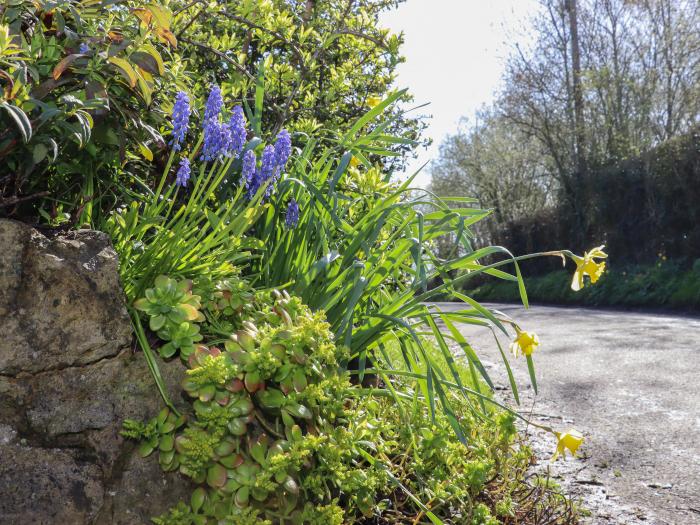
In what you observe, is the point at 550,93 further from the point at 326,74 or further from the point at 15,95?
the point at 15,95

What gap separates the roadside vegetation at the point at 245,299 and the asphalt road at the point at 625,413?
0.43 metres

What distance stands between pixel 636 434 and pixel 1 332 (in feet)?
11.5

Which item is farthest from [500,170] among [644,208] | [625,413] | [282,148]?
[282,148]

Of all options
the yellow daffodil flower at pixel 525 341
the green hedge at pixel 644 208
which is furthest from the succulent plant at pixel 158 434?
the green hedge at pixel 644 208

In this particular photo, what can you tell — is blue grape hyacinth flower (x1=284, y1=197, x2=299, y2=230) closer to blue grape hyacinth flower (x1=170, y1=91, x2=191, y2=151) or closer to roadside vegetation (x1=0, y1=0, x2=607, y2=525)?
roadside vegetation (x1=0, y1=0, x2=607, y2=525)

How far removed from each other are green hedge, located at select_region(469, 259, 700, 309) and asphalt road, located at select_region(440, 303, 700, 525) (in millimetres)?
4002

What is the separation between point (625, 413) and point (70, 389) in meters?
3.70

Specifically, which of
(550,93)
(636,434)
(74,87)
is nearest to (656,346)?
(636,434)

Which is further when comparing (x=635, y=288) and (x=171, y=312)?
(x=635, y=288)

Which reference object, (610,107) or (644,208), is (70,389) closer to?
(644,208)

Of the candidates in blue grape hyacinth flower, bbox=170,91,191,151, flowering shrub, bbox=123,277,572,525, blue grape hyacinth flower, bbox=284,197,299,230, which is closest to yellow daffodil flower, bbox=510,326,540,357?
flowering shrub, bbox=123,277,572,525

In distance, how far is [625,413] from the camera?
4223 millimetres

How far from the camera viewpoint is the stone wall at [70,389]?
1.63 meters

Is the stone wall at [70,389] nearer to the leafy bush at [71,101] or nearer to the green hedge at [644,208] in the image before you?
the leafy bush at [71,101]
